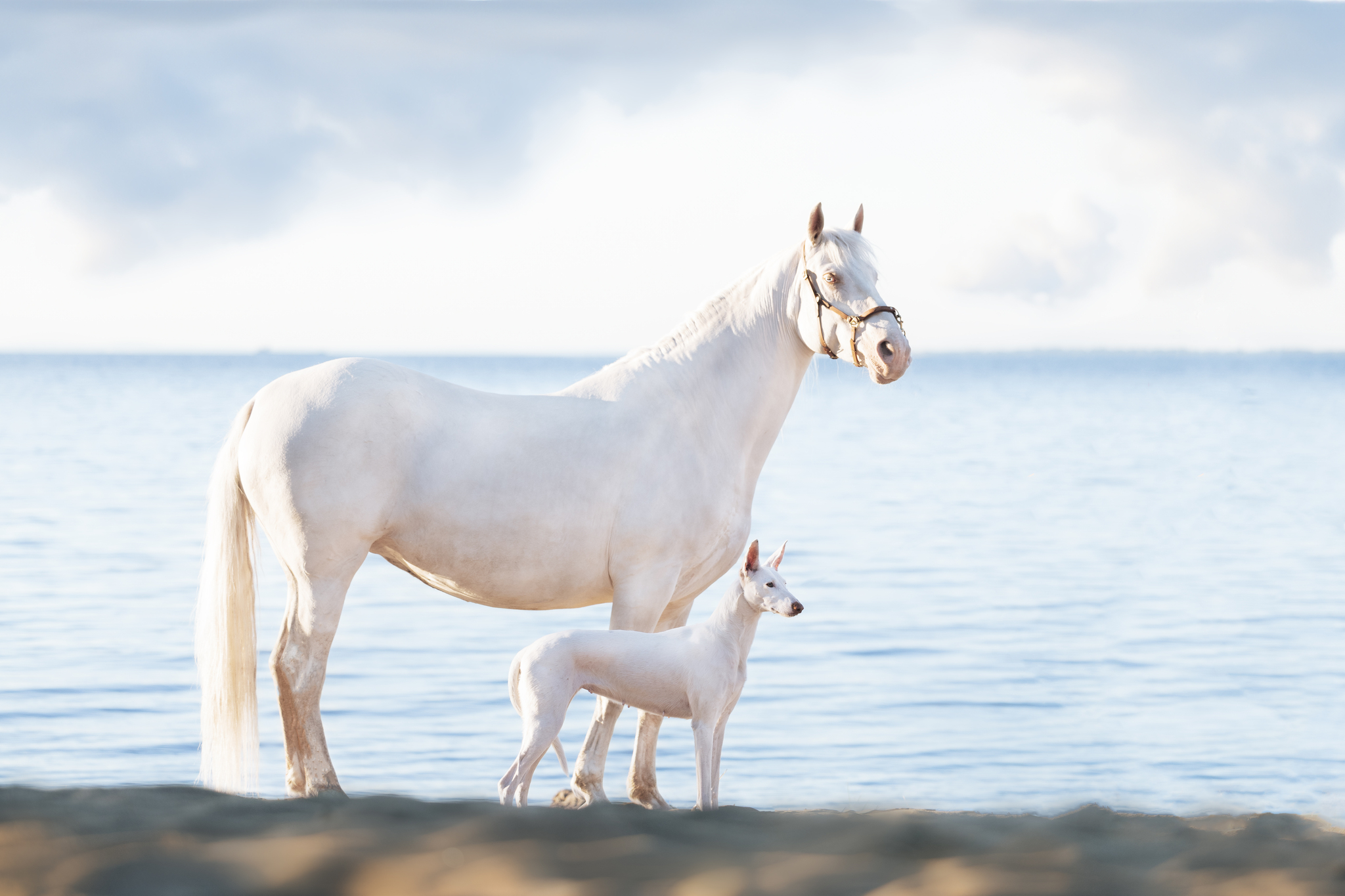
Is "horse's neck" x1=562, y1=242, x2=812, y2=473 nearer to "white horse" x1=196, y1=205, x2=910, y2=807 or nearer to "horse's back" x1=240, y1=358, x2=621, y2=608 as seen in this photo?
"white horse" x1=196, y1=205, x2=910, y2=807

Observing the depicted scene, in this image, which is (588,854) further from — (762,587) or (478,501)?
(478,501)

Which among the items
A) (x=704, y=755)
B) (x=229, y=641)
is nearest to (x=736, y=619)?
(x=704, y=755)

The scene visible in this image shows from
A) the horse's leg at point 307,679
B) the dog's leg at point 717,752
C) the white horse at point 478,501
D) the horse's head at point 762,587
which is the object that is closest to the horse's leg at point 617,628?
the white horse at point 478,501

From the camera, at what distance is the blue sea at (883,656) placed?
25.4ft

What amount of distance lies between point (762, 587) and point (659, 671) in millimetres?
416

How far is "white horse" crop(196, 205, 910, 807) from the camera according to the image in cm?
441

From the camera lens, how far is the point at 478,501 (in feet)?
14.8

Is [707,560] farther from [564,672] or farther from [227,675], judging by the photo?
[227,675]

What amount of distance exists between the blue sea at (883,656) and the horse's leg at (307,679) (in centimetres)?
189

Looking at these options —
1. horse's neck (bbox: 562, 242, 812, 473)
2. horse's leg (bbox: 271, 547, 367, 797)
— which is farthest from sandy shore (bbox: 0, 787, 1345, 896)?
horse's neck (bbox: 562, 242, 812, 473)

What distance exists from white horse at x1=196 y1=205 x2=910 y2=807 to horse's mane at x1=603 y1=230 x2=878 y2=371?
0.01 m

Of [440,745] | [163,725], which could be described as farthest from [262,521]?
[163,725]

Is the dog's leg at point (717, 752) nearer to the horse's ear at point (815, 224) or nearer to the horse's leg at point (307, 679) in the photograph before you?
the horse's leg at point (307, 679)

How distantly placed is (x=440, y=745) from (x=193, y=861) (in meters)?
5.66
